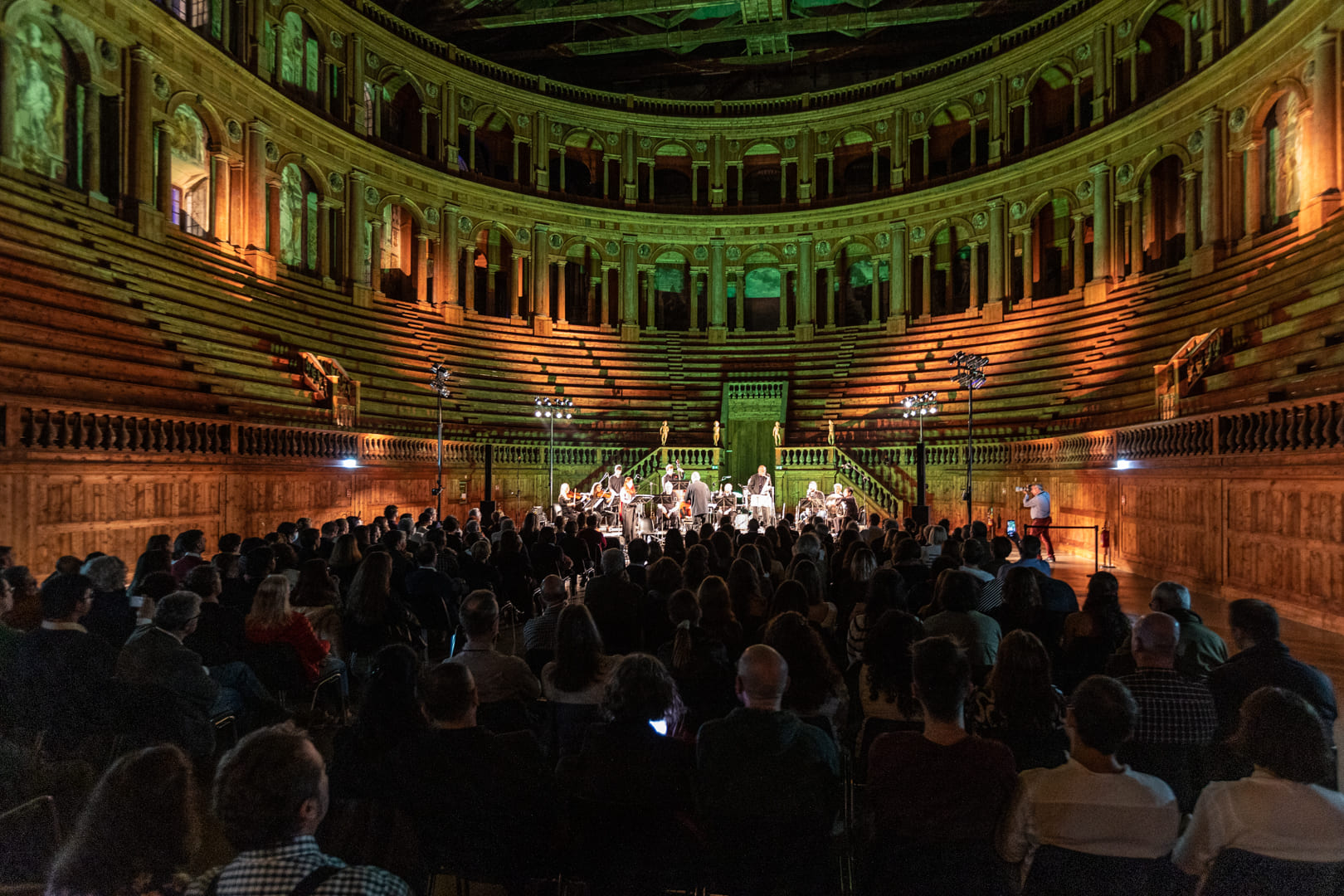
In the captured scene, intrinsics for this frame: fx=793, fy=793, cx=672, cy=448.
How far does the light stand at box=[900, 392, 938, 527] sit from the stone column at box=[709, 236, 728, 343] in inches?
359

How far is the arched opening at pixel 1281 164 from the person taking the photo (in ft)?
59.0

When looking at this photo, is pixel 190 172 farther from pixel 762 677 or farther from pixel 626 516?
pixel 762 677

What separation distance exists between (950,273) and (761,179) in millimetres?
9475

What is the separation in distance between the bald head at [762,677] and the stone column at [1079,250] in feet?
83.5

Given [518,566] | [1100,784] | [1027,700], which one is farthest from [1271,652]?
[518,566]

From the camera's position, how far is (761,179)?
34344 mm

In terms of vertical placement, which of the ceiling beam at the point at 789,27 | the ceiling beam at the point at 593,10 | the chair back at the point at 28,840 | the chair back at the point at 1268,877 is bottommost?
the chair back at the point at 28,840

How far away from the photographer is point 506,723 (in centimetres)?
391

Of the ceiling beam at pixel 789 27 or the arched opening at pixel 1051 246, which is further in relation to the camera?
the arched opening at pixel 1051 246

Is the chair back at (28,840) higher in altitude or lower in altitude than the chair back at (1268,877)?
lower

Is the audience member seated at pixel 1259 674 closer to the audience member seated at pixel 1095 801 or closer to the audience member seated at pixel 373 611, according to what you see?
the audience member seated at pixel 1095 801

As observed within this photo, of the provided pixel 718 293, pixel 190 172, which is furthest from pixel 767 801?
pixel 718 293

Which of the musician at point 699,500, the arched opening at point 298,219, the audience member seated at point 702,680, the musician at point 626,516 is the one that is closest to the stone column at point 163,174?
the arched opening at point 298,219

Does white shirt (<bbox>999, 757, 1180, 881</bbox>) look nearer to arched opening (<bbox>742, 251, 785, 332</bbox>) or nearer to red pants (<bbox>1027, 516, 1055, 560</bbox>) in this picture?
red pants (<bbox>1027, 516, 1055, 560</bbox>)
